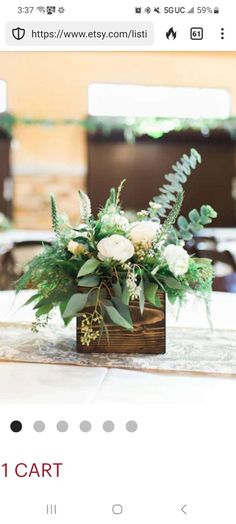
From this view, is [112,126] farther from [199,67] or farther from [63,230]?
[63,230]

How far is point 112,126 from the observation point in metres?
5.67

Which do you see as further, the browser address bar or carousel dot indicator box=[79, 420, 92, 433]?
the browser address bar

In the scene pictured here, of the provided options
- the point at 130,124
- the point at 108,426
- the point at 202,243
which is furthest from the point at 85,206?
the point at 130,124

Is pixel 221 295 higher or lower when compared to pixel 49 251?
lower

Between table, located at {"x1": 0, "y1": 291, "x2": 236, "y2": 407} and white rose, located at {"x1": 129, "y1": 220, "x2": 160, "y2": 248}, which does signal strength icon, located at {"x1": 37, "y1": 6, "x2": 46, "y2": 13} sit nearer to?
white rose, located at {"x1": 129, "y1": 220, "x2": 160, "y2": 248}

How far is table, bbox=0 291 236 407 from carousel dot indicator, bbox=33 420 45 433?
0.64 ft

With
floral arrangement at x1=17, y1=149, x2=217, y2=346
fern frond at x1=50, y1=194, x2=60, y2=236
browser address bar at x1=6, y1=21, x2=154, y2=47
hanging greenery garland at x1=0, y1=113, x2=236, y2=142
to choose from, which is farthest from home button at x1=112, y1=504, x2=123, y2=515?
hanging greenery garland at x1=0, y1=113, x2=236, y2=142

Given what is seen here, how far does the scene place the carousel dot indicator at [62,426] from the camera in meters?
0.59

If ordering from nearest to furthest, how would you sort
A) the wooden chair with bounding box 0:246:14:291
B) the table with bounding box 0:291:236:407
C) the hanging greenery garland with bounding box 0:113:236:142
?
the table with bounding box 0:291:236:407 → the wooden chair with bounding box 0:246:14:291 → the hanging greenery garland with bounding box 0:113:236:142

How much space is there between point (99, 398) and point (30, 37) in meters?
0.57

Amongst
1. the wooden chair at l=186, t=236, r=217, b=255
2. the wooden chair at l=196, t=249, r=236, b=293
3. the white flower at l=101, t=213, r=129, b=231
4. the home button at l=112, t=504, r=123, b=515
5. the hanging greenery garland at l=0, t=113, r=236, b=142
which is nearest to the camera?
the home button at l=112, t=504, r=123, b=515

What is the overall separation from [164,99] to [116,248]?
3.44 meters

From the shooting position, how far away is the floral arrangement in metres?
0.98

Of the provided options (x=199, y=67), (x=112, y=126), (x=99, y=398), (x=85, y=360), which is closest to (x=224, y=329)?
(x=85, y=360)
